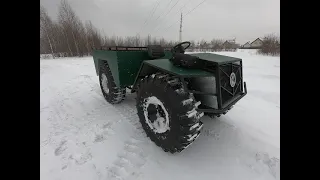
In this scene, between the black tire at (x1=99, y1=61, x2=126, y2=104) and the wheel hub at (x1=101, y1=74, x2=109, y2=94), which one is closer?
the black tire at (x1=99, y1=61, x2=126, y2=104)

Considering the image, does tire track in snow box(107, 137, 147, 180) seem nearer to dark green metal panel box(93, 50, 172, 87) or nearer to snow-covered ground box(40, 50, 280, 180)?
snow-covered ground box(40, 50, 280, 180)

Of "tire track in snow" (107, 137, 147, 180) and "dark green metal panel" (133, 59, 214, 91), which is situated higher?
"dark green metal panel" (133, 59, 214, 91)

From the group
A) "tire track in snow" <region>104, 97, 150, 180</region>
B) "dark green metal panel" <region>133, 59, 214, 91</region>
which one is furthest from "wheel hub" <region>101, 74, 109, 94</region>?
"dark green metal panel" <region>133, 59, 214, 91</region>

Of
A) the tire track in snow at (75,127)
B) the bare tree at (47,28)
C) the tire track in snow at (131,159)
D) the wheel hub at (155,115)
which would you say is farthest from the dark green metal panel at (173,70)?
the bare tree at (47,28)

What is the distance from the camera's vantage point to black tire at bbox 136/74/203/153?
1.65 metres

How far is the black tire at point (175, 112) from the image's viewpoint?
1646 mm

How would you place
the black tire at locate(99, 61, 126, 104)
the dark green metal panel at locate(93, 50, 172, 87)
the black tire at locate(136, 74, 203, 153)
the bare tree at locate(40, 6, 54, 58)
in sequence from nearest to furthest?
the black tire at locate(136, 74, 203, 153), the dark green metal panel at locate(93, 50, 172, 87), the black tire at locate(99, 61, 126, 104), the bare tree at locate(40, 6, 54, 58)

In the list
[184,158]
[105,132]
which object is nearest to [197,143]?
[184,158]

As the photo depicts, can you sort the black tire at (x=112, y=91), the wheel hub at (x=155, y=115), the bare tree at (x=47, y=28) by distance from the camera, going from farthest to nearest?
the bare tree at (x=47, y=28) → the black tire at (x=112, y=91) → the wheel hub at (x=155, y=115)

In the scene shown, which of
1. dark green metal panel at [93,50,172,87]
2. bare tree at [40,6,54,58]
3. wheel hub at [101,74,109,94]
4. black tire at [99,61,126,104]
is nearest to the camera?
dark green metal panel at [93,50,172,87]

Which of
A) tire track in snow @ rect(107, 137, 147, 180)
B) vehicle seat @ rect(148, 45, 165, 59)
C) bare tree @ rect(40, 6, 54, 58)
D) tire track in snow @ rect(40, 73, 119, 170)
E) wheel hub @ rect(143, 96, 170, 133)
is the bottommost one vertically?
tire track in snow @ rect(107, 137, 147, 180)

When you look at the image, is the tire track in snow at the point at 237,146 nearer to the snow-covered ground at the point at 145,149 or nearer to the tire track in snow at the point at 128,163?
the snow-covered ground at the point at 145,149

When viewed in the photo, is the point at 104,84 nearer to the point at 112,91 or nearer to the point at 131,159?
the point at 112,91
